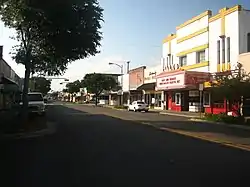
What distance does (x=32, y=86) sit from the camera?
9512 centimetres

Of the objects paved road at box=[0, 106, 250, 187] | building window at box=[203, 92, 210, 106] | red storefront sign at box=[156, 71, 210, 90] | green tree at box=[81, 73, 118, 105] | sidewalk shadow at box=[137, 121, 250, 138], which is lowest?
paved road at box=[0, 106, 250, 187]

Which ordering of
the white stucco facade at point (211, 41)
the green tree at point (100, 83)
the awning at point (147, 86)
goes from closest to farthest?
the white stucco facade at point (211, 41) → the awning at point (147, 86) → the green tree at point (100, 83)

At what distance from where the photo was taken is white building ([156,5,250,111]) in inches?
1448

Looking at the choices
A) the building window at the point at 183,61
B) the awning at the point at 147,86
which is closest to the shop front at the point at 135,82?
the awning at the point at 147,86

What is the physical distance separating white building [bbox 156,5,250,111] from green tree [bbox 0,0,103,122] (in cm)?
1808

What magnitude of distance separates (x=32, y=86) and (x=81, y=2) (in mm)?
78544

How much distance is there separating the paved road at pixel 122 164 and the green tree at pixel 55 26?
6658 mm

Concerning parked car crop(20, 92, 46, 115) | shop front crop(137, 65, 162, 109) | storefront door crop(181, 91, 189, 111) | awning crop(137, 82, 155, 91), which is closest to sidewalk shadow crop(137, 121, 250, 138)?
parked car crop(20, 92, 46, 115)

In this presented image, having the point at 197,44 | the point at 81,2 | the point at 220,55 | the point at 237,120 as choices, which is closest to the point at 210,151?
the point at 81,2

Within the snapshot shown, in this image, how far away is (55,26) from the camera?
2025 cm

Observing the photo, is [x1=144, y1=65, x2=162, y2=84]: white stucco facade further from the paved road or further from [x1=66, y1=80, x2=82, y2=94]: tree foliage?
[x1=66, y1=80, x2=82, y2=94]: tree foliage

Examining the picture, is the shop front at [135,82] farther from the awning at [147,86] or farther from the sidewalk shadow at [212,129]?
the sidewalk shadow at [212,129]

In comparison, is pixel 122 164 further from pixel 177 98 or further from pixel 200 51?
pixel 177 98

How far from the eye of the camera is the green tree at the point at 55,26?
61.4 ft
